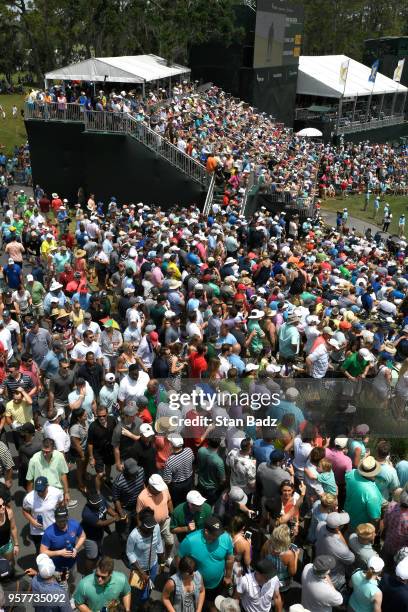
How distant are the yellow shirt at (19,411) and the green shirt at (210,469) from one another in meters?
2.26

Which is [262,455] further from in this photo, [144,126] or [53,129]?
[53,129]

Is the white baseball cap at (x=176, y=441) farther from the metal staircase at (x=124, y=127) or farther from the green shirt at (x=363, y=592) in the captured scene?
the metal staircase at (x=124, y=127)

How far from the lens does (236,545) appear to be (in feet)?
17.2

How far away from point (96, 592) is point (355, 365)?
5.15 m

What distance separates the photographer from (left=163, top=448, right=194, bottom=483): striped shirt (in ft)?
19.8

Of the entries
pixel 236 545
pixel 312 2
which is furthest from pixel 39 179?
pixel 312 2

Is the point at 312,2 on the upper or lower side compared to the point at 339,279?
upper

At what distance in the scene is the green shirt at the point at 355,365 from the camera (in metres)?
8.44

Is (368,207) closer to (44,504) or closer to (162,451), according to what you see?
(162,451)

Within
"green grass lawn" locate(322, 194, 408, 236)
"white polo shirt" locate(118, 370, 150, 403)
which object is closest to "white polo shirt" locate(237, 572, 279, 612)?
"white polo shirt" locate(118, 370, 150, 403)

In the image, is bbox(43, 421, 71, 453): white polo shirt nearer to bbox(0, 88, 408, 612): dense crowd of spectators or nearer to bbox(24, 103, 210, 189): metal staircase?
bbox(0, 88, 408, 612): dense crowd of spectators

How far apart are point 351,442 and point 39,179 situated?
1889 cm

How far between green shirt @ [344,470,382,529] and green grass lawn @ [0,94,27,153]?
31.5 m

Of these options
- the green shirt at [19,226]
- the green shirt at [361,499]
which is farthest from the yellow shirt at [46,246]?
the green shirt at [361,499]
